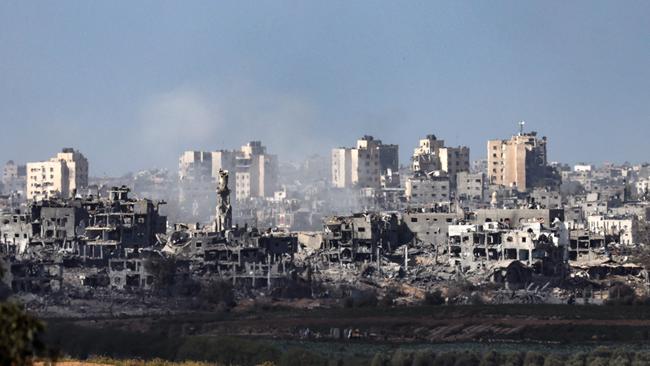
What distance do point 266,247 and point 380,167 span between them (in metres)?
93.5

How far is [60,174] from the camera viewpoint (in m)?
177

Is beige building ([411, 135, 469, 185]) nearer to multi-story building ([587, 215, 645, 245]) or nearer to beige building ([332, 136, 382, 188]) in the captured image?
beige building ([332, 136, 382, 188])

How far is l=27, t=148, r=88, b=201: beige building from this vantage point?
175988 millimetres

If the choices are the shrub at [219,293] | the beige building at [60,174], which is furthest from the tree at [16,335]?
the beige building at [60,174]

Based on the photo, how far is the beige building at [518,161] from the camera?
591 feet

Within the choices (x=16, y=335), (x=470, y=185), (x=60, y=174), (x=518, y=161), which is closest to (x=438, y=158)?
(x=518, y=161)

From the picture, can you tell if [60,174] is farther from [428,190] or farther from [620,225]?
[620,225]

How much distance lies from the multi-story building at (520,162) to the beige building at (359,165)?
39.8 feet

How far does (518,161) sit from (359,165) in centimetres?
1802

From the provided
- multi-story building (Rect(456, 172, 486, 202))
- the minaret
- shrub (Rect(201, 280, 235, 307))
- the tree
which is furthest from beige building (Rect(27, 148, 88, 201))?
the tree

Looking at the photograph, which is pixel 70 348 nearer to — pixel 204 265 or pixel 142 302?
Answer: pixel 142 302

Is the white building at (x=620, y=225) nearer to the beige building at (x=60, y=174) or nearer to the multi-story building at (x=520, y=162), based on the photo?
the multi-story building at (x=520, y=162)

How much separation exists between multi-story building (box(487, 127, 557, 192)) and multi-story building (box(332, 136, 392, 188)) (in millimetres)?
11487

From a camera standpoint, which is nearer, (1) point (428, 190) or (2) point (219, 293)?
(2) point (219, 293)
